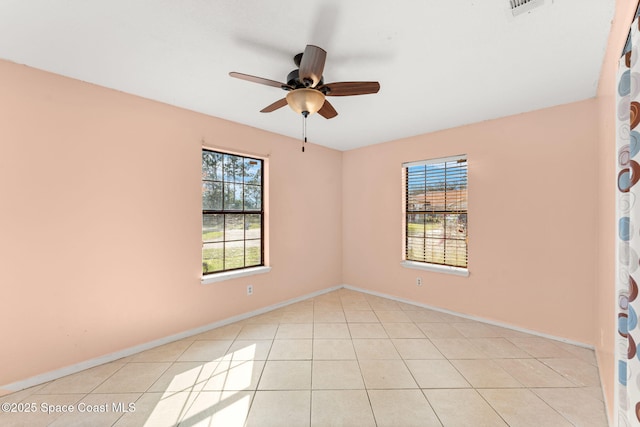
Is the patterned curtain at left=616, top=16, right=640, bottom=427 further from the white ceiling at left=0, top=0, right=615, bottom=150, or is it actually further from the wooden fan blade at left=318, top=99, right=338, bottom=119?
the wooden fan blade at left=318, top=99, right=338, bottom=119

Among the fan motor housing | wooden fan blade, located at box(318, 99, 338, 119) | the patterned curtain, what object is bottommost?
the patterned curtain

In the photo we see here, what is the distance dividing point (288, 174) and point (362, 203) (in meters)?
1.40

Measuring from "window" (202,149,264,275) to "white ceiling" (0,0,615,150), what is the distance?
87cm

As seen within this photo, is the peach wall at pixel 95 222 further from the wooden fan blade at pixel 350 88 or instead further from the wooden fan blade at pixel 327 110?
→ the wooden fan blade at pixel 350 88

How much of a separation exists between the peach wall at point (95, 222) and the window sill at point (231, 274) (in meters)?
0.09

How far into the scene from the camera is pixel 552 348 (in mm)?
2518

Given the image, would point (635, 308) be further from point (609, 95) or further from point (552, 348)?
point (552, 348)

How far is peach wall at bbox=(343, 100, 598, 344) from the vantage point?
255cm

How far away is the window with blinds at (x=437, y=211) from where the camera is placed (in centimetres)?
341

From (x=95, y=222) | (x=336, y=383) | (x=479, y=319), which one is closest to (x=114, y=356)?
(x=95, y=222)

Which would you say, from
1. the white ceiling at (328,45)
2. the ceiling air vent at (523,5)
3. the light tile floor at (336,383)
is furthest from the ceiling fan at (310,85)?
the light tile floor at (336,383)

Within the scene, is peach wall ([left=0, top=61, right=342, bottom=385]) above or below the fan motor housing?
below

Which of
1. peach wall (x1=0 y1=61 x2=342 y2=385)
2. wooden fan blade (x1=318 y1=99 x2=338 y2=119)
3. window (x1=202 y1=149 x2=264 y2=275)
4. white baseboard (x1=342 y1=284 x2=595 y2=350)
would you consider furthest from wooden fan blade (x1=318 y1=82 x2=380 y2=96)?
white baseboard (x1=342 y1=284 x2=595 y2=350)

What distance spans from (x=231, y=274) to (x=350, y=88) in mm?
2507
